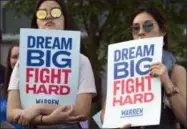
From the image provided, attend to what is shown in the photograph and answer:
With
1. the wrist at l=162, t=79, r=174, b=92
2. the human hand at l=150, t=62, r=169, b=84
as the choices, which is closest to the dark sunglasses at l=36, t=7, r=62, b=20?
the human hand at l=150, t=62, r=169, b=84

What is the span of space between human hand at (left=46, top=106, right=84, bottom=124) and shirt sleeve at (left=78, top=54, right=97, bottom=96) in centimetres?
16

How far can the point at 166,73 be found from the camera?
3336 millimetres

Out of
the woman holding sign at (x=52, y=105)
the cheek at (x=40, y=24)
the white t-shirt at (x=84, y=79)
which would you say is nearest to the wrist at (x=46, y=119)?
the woman holding sign at (x=52, y=105)

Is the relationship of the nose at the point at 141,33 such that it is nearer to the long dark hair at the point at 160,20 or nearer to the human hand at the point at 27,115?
the long dark hair at the point at 160,20

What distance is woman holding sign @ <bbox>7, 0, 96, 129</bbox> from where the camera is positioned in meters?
3.52

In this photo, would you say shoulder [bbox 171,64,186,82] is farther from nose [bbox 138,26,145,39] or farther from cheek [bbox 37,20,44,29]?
cheek [bbox 37,20,44,29]

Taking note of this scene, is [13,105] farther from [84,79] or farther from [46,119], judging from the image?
[84,79]

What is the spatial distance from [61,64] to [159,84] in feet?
2.03

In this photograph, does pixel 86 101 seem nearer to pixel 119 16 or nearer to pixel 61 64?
pixel 61 64

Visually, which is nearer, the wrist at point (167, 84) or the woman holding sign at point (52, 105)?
the wrist at point (167, 84)

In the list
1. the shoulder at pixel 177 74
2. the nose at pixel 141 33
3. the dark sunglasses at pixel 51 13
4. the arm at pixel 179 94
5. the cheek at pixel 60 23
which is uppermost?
the dark sunglasses at pixel 51 13

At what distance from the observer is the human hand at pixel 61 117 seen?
11.4ft

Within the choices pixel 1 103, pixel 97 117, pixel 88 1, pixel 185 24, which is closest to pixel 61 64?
pixel 97 117

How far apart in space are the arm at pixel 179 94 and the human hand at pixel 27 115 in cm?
74
